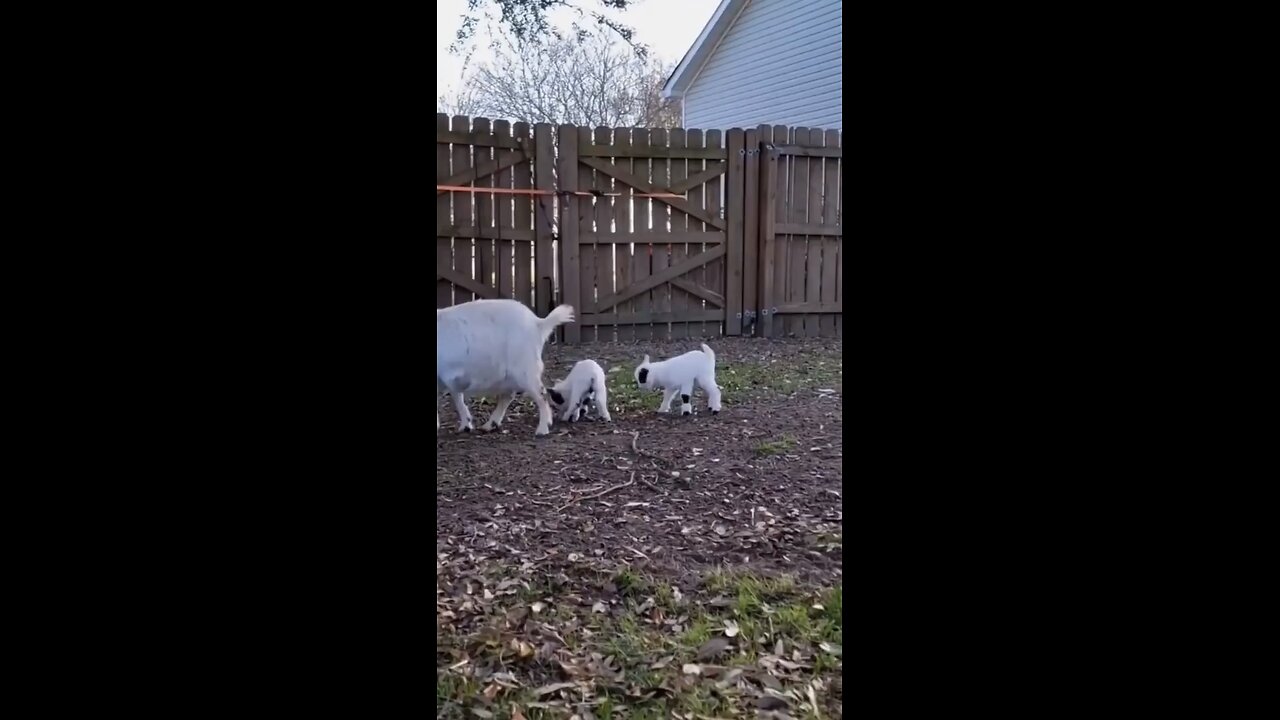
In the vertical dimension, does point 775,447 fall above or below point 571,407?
below

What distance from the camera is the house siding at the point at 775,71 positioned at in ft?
46.7

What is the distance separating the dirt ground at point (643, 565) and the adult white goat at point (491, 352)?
0.27 meters

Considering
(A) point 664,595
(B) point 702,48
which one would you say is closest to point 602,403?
(A) point 664,595

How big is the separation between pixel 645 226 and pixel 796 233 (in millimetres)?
1582

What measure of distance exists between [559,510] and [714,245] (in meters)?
5.51

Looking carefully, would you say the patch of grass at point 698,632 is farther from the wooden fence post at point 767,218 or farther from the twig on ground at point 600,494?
the wooden fence post at point 767,218

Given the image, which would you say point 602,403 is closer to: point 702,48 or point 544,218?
point 544,218

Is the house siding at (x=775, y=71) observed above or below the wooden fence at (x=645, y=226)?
above

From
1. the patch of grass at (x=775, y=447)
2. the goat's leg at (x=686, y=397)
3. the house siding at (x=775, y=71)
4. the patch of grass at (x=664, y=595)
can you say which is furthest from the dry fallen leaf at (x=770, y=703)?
the house siding at (x=775, y=71)

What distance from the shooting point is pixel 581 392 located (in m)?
5.63
